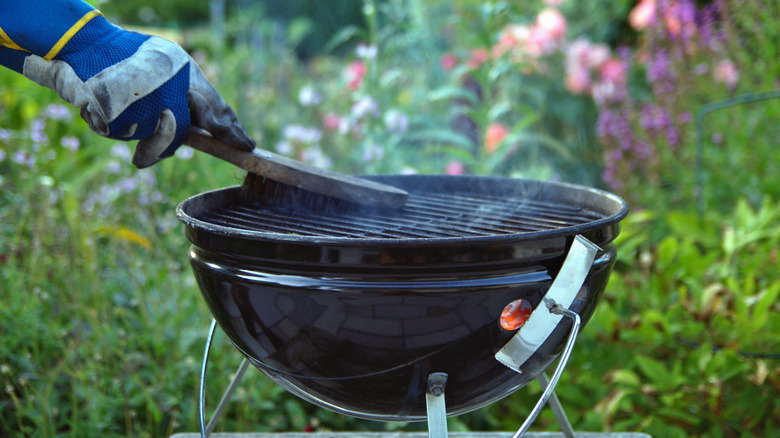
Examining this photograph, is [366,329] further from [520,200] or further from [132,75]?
[520,200]

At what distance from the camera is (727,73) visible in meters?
3.45

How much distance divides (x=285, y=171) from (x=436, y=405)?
59 centimetres

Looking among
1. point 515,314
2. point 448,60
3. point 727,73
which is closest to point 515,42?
point 448,60

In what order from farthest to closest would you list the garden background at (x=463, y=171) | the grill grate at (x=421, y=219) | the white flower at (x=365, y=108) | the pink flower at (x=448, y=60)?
1. the pink flower at (x=448, y=60)
2. the white flower at (x=365, y=108)
3. the garden background at (x=463, y=171)
4. the grill grate at (x=421, y=219)

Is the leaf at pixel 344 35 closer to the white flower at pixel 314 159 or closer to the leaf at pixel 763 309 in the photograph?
the white flower at pixel 314 159

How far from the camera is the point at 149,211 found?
9.27 ft

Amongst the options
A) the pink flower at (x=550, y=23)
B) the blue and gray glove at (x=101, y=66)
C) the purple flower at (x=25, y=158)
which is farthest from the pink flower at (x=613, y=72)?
the blue and gray glove at (x=101, y=66)

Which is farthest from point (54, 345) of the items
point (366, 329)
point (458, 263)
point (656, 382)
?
point (656, 382)

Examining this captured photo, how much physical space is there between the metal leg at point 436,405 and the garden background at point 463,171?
98 centimetres

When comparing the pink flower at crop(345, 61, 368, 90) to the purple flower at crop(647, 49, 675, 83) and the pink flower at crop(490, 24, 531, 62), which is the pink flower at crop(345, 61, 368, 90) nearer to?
the pink flower at crop(490, 24, 531, 62)

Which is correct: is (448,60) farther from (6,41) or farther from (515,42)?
(6,41)

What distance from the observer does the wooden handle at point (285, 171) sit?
4.53 feet

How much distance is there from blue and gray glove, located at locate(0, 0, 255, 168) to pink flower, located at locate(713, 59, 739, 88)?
3138 millimetres

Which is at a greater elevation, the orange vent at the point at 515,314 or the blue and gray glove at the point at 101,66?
the blue and gray glove at the point at 101,66
